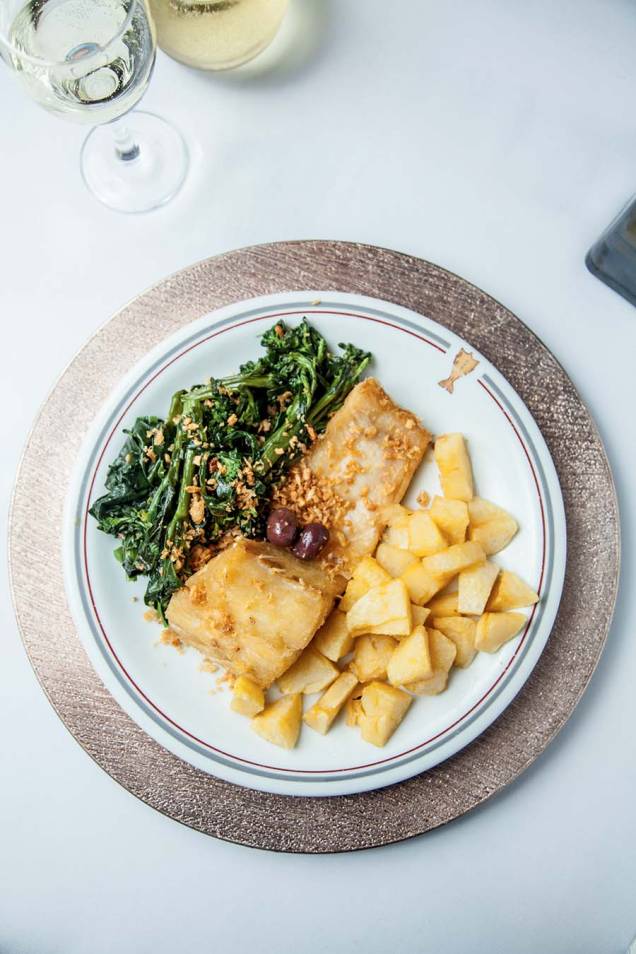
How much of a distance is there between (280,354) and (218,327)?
0.22 metres

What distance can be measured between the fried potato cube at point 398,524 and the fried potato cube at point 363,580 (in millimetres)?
104

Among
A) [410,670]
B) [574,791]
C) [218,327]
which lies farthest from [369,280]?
[574,791]

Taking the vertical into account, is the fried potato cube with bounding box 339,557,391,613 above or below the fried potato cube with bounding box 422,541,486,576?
above

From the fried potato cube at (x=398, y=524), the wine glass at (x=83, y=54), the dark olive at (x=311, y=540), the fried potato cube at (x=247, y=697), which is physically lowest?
the fried potato cube at (x=247, y=697)

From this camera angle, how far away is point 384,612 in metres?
2.67

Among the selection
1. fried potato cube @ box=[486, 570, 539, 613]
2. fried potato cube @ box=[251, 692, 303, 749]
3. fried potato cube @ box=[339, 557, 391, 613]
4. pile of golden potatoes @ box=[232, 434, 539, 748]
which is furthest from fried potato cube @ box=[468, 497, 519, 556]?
fried potato cube @ box=[251, 692, 303, 749]

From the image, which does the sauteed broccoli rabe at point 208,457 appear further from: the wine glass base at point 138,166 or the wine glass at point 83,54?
the wine glass at point 83,54

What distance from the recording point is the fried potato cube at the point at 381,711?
2734mm

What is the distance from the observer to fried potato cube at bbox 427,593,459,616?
110 inches

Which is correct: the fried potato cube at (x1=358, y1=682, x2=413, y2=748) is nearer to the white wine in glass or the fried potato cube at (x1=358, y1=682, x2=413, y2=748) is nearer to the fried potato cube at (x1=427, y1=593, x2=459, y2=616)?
the fried potato cube at (x1=427, y1=593, x2=459, y2=616)

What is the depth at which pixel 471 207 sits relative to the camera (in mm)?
3076

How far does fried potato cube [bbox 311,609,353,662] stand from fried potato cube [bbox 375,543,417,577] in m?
0.21

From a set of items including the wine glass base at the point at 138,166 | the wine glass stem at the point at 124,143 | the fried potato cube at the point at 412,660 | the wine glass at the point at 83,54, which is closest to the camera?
the wine glass at the point at 83,54

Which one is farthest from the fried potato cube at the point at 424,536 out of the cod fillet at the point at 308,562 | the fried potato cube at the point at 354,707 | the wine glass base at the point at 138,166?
the wine glass base at the point at 138,166
